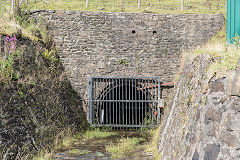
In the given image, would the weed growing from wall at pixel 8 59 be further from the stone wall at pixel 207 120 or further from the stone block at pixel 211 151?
the stone block at pixel 211 151

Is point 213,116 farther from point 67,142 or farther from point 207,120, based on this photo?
point 67,142

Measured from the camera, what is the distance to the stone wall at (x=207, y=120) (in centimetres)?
297

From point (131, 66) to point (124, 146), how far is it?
3.88 m

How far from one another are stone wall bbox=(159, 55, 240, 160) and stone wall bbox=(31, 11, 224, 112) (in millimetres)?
5126

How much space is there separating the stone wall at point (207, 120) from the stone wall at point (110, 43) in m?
5.13

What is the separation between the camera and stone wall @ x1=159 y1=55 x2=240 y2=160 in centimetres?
297

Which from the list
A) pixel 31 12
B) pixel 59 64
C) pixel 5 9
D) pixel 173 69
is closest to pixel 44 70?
pixel 59 64

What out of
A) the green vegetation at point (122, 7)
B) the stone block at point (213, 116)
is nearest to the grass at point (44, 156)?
the stone block at point (213, 116)

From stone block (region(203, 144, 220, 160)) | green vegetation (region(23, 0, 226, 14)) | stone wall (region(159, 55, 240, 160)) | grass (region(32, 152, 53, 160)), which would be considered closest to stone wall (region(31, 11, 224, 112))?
green vegetation (region(23, 0, 226, 14))

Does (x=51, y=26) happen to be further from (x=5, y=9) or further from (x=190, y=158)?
(x=190, y=158)

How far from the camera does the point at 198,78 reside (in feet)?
15.1

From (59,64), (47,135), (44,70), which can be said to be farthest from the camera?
(59,64)

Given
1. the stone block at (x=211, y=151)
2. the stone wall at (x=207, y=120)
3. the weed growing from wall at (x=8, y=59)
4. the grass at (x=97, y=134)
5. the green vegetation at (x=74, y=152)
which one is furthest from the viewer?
the grass at (x=97, y=134)

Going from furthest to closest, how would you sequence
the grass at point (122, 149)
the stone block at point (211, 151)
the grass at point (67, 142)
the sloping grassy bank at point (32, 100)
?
1. the grass at point (67, 142)
2. the grass at point (122, 149)
3. the sloping grassy bank at point (32, 100)
4. the stone block at point (211, 151)
